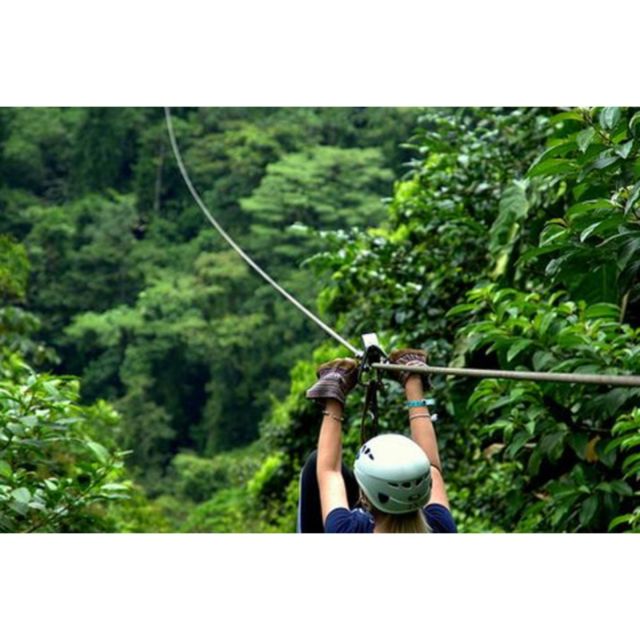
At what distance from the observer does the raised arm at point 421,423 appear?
172 cm

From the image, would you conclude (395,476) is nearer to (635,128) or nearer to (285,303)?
(635,128)

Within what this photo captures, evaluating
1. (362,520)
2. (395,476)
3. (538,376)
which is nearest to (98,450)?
(362,520)

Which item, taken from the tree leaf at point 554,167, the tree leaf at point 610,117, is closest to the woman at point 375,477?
the tree leaf at point 554,167

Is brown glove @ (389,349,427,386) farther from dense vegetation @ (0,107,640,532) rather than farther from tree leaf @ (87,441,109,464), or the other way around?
tree leaf @ (87,441,109,464)

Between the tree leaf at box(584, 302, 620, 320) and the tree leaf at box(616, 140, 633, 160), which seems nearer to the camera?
the tree leaf at box(616, 140, 633, 160)

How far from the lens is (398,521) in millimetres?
1504

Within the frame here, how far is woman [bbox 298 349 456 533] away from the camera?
58.3 inches

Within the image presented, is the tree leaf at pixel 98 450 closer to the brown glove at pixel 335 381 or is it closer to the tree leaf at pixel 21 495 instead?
the tree leaf at pixel 21 495

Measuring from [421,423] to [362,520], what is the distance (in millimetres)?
223

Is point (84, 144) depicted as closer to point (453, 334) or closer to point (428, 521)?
point (453, 334)

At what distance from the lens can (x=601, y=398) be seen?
7.04 ft

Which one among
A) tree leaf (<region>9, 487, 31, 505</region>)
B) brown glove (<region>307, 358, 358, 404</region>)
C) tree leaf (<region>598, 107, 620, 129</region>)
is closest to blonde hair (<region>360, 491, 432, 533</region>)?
brown glove (<region>307, 358, 358, 404</region>)

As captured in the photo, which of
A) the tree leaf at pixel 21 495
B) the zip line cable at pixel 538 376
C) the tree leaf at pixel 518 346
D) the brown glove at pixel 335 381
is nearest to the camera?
the zip line cable at pixel 538 376

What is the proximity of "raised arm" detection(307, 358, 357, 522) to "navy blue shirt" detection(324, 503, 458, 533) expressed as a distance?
0.10ft
